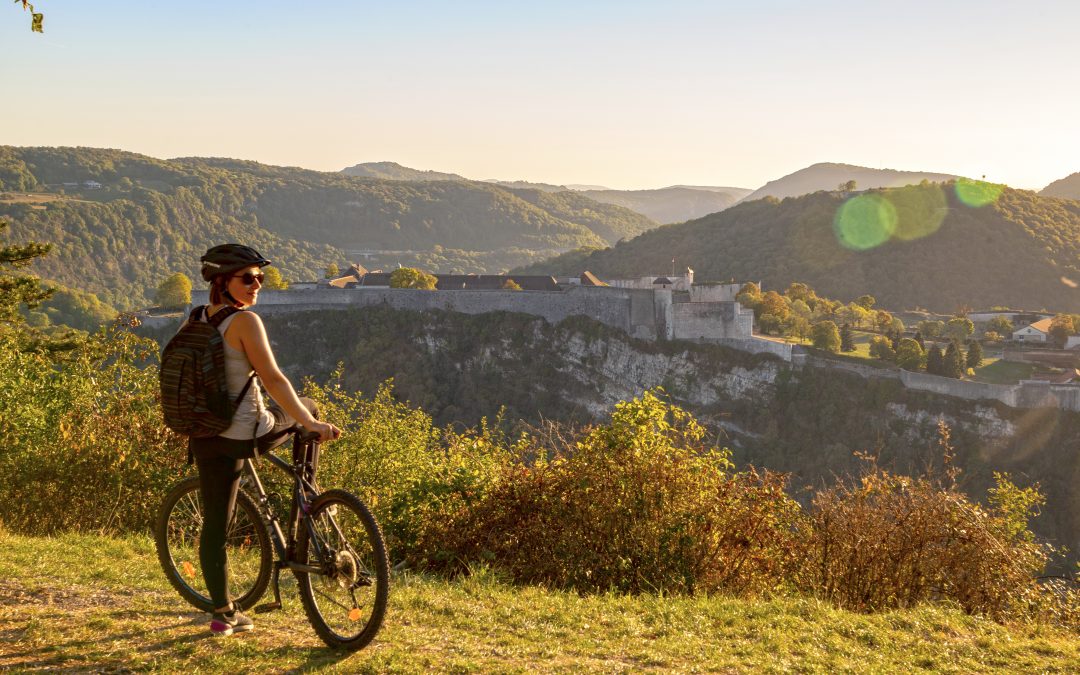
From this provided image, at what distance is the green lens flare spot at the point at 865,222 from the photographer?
8600cm

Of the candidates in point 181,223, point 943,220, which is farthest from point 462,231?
point 943,220

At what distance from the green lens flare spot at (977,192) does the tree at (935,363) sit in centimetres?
5392

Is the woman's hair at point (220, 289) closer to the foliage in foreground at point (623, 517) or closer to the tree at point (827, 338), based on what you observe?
the foliage in foreground at point (623, 517)

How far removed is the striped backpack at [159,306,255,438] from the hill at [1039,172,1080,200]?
17279cm

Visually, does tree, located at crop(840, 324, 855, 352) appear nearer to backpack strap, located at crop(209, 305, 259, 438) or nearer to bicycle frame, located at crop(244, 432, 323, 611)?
bicycle frame, located at crop(244, 432, 323, 611)

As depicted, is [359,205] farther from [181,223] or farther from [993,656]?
[993,656]

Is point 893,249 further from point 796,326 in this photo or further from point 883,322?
point 796,326

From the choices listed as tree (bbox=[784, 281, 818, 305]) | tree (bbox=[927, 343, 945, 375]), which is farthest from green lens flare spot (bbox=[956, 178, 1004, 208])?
tree (bbox=[927, 343, 945, 375])

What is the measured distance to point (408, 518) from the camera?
6.12m

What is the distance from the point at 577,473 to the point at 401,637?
2.58 m

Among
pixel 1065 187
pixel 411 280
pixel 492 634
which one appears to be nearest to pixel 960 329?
pixel 411 280

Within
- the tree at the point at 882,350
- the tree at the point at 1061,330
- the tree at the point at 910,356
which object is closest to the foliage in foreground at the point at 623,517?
the tree at the point at 910,356

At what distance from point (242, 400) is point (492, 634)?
1621 millimetres

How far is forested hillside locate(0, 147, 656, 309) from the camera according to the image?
336ft
